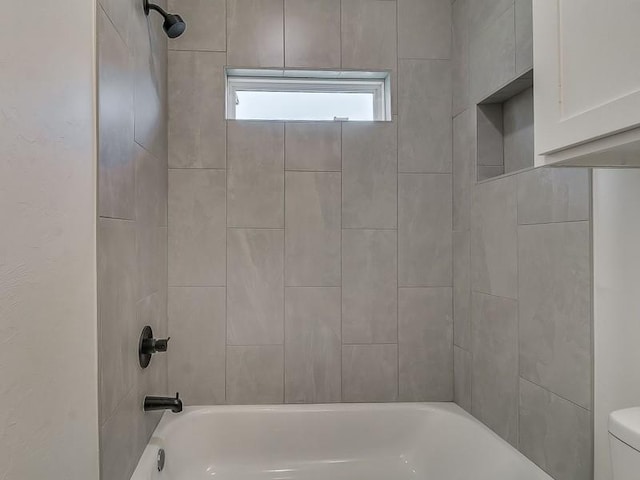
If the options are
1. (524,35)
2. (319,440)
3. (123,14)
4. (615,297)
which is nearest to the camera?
(615,297)

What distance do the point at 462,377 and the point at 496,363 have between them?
0.37 meters

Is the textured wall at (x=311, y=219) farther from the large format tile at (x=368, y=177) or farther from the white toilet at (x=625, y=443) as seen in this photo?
the white toilet at (x=625, y=443)

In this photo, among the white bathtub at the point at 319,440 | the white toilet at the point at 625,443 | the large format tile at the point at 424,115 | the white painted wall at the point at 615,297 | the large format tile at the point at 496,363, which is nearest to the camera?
the white toilet at the point at 625,443

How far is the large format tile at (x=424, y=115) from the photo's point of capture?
2406 millimetres

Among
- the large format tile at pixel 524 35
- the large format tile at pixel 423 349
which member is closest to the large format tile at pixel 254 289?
the large format tile at pixel 423 349

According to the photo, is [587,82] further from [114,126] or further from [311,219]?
[311,219]

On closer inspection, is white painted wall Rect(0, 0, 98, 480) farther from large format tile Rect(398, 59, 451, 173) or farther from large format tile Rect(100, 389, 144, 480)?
large format tile Rect(398, 59, 451, 173)

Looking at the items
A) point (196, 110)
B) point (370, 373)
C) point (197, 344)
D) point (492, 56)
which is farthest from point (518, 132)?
point (197, 344)

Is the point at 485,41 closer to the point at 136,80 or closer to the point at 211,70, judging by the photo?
the point at 211,70

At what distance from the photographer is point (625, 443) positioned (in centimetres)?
105

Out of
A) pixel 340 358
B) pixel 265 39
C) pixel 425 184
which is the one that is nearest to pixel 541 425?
pixel 340 358

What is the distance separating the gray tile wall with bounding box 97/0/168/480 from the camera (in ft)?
4.43

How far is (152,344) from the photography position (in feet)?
5.98

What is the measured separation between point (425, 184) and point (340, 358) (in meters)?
0.92
